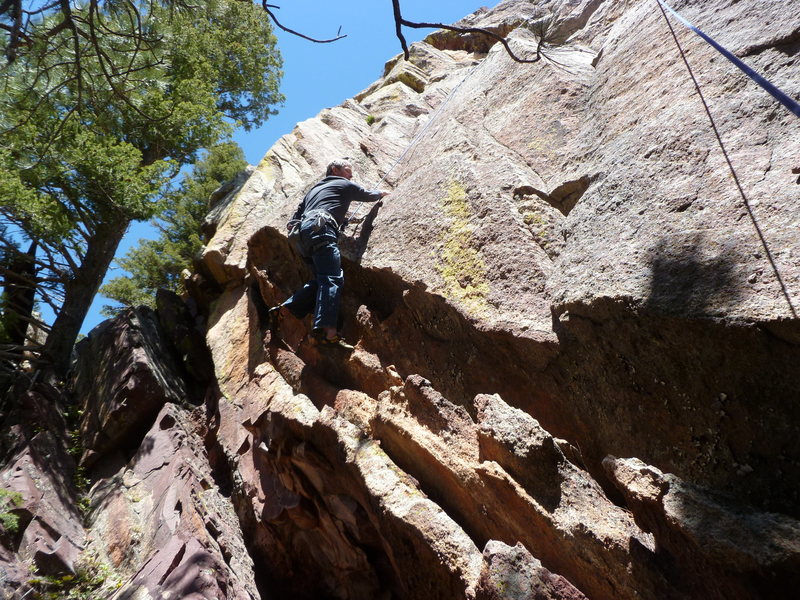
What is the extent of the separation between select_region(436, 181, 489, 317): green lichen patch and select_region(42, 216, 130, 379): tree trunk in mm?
6774

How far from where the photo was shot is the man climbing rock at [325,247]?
20.1 ft

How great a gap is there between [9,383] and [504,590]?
341 inches

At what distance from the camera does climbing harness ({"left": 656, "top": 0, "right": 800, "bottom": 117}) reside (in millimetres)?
3355

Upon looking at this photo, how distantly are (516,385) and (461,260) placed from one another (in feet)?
4.54

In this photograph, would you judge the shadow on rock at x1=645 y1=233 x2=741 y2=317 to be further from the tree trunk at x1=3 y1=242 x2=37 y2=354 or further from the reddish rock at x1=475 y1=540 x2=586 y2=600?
the tree trunk at x1=3 y1=242 x2=37 y2=354

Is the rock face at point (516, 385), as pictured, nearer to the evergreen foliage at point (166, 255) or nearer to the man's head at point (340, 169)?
the man's head at point (340, 169)

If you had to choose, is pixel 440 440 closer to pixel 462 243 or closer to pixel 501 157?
pixel 462 243

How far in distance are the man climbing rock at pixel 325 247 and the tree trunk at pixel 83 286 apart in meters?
4.95


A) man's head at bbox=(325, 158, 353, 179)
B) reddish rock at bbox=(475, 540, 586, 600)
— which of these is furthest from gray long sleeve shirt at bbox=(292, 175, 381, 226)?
reddish rock at bbox=(475, 540, 586, 600)

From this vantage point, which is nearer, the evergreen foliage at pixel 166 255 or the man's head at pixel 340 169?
the man's head at pixel 340 169

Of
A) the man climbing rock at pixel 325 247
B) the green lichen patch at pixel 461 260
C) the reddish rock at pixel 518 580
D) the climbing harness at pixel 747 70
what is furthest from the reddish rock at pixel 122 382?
the climbing harness at pixel 747 70

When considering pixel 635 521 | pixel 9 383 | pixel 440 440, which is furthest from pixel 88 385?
pixel 635 521

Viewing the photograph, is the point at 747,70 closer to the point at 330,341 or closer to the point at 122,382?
the point at 330,341

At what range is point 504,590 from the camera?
344cm
